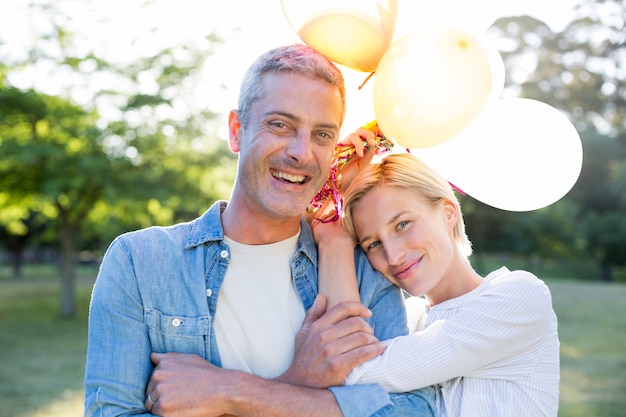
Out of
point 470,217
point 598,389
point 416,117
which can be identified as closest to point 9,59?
point 598,389

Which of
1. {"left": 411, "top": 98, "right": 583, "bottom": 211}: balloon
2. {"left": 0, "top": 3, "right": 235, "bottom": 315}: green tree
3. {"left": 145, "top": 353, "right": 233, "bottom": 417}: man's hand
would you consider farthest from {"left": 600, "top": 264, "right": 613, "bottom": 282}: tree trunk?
{"left": 145, "top": 353, "right": 233, "bottom": 417}: man's hand

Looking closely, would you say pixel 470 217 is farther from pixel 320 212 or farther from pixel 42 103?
pixel 320 212

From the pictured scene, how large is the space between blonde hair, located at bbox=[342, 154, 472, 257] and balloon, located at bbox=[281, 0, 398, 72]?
396mm

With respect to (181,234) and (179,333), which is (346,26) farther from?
(179,333)

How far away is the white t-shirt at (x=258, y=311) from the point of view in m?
2.15

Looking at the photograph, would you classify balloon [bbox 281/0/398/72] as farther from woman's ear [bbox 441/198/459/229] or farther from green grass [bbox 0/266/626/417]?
green grass [bbox 0/266/626/417]

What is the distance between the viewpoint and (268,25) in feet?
8.42

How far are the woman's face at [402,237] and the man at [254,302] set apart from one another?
7 cm

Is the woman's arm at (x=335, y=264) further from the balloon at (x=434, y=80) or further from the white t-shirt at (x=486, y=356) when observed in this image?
the balloon at (x=434, y=80)

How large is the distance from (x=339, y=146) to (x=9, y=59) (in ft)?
41.5

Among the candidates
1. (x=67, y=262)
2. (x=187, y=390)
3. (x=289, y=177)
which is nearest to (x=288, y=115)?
(x=289, y=177)

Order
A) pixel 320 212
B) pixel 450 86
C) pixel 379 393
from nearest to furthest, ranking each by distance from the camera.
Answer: pixel 379 393, pixel 450 86, pixel 320 212

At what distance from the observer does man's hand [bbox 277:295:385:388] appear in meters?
2.00

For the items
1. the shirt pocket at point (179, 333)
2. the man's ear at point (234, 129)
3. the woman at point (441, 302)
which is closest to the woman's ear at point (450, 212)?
the woman at point (441, 302)
